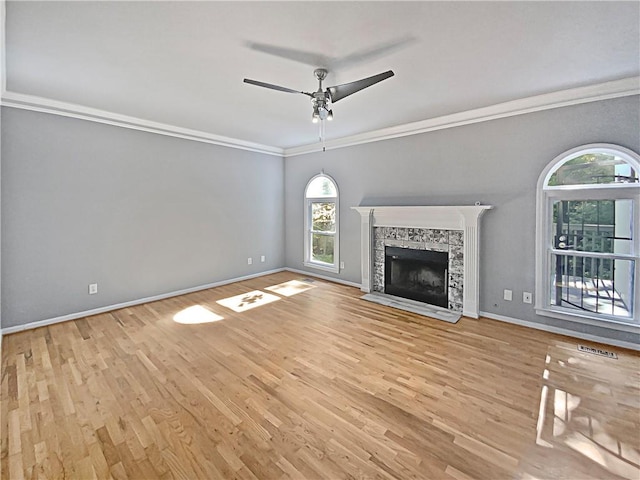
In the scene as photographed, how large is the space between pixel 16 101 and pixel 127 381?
338cm

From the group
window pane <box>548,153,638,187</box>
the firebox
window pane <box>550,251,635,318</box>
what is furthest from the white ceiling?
the firebox

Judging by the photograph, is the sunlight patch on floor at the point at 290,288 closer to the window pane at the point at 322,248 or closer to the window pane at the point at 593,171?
the window pane at the point at 322,248

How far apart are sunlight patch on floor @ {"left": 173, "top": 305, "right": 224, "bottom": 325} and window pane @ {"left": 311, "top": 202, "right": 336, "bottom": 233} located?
Answer: 2.73 meters

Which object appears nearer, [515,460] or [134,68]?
[515,460]

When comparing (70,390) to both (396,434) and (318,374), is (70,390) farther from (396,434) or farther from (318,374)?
(396,434)

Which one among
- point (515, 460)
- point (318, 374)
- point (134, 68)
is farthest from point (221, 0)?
point (515, 460)

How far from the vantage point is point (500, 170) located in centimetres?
370

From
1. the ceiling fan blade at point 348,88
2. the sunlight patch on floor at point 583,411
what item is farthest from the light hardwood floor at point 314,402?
the ceiling fan blade at point 348,88

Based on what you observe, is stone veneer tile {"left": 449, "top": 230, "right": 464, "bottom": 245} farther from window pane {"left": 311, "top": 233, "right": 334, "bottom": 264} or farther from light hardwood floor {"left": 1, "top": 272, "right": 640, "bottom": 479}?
window pane {"left": 311, "top": 233, "right": 334, "bottom": 264}

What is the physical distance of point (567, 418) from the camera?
2.05 metres

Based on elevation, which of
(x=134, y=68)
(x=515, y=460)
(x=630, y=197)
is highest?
(x=134, y=68)

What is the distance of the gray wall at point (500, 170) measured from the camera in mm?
3123

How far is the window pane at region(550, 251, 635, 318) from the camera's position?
312 centimetres

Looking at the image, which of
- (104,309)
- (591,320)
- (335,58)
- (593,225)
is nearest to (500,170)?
(593,225)
